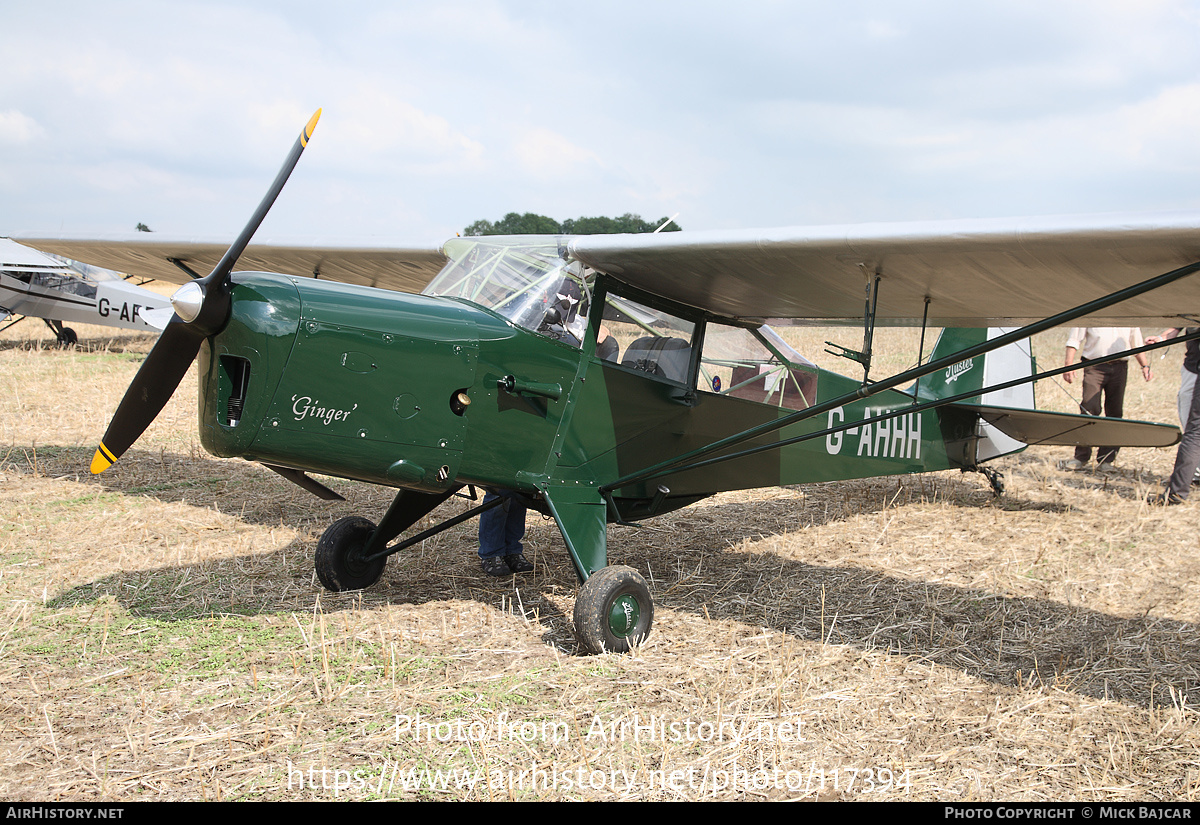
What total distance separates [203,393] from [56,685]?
149cm

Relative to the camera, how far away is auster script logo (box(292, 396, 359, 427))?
3.58 meters

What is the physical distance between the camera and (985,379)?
8.42m

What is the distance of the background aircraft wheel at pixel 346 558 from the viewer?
5.00 meters

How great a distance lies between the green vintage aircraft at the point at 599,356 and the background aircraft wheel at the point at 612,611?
0.01 meters

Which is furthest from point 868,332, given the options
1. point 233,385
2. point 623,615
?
point 233,385

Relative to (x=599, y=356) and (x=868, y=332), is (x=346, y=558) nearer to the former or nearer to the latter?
(x=599, y=356)

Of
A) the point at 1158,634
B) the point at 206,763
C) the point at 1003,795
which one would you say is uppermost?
the point at 1158,634

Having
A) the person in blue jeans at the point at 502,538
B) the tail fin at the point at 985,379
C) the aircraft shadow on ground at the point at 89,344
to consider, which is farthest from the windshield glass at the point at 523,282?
the aircraft shadow on ground at the point at 89,344

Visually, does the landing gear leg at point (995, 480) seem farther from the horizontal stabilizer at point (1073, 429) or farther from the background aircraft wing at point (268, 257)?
the background aircraft wing at point (268, 257)

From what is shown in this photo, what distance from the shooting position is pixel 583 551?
4.48m

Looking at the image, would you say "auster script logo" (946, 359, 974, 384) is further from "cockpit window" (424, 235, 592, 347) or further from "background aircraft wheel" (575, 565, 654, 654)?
"background aircraft wheel" (575, 565, 654, 654)

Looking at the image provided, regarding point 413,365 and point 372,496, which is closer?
point 413,365

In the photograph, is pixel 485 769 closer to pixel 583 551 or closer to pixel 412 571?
pixel 583 551

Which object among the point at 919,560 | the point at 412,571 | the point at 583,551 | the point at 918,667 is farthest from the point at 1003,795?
the point at 412,571
